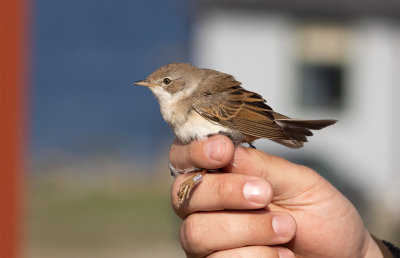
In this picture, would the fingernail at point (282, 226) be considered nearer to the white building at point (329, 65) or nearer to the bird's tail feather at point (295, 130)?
the bird's tail feather at point (295, 130)

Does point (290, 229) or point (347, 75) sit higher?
point (290, 229)

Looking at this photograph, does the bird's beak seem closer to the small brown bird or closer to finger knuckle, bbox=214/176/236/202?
the small brown bird

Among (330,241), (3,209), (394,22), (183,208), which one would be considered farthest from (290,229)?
(394,22)

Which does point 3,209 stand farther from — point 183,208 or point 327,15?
point 327,15

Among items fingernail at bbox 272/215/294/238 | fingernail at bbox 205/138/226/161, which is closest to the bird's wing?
fingernail at bbox 205/138/226/161

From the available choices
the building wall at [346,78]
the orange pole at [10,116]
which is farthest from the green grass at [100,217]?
the orange pole at [10,116]

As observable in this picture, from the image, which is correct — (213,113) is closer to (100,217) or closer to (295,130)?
(295,130)
